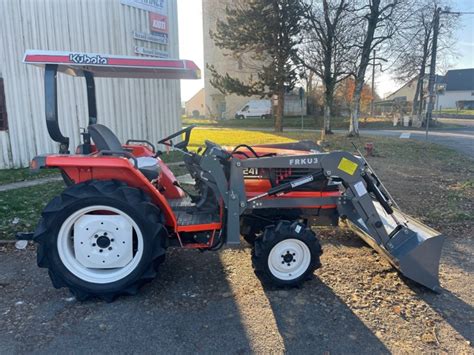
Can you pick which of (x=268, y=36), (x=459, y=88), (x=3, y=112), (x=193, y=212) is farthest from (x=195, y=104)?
(x=193, y=212)

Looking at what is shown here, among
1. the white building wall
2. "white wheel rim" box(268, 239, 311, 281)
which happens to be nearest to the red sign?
"white wheel rim" box(268, 239, 311, 281)

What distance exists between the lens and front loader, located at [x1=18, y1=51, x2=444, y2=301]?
3283mm

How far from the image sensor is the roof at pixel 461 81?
63.9m

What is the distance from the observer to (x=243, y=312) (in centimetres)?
318

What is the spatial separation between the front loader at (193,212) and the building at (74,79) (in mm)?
6399

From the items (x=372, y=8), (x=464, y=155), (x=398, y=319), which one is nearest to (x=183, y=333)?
(x=398, y=319)

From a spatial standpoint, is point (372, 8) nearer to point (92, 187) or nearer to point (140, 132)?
point (140, 132)

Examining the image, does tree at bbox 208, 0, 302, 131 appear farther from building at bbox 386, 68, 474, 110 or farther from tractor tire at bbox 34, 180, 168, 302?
building at bbox 386, 68, 474, 110

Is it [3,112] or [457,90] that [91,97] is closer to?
[3,112]

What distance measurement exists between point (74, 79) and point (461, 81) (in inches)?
2736

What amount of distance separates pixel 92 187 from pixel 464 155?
41.8ft

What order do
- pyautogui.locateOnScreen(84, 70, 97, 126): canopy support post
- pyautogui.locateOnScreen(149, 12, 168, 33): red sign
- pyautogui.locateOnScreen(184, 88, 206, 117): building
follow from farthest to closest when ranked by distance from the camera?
pyautogui.locateOnScreen(184, 88, 206, 117): building, pyautogui.locateOnScreen(149, 12, 168, 33): red sign, pyautogui.locateOnScreen(84, 70, 97, 126): canopy support post

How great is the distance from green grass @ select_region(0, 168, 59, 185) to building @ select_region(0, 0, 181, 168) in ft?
1.72

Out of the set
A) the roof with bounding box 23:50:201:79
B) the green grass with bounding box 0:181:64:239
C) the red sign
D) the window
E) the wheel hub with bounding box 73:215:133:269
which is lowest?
the green grass with bounding box 0:181:64:239
